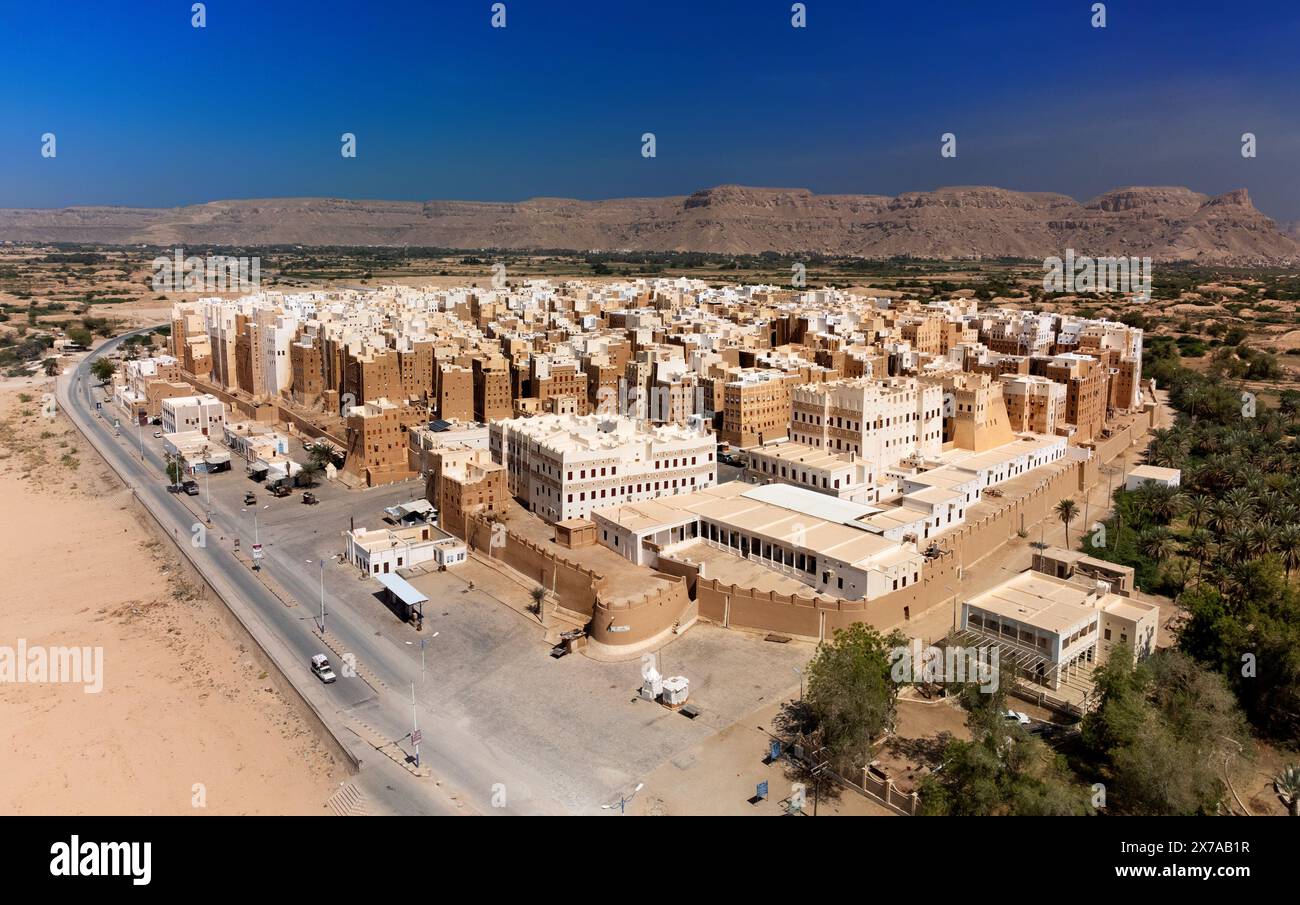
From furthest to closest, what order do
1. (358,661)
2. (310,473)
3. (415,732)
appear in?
1. (310,473)
2. (358,661)
3. (415,732)

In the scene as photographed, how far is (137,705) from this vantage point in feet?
115

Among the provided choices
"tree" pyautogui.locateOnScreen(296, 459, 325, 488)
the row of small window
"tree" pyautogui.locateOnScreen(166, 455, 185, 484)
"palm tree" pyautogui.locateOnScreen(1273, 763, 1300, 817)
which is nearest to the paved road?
"tree" pyautogui.locateOnScreen(166, 455, 185, 484)

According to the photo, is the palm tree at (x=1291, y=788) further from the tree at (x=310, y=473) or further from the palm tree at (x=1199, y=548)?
the tree at (x=310, y=473)

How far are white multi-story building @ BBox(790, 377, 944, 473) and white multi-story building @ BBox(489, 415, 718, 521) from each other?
7.65m

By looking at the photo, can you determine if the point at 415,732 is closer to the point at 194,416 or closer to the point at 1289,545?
the point at 1289,545

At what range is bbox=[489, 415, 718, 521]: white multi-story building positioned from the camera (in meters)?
49.6

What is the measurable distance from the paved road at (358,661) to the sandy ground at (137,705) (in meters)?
1.13

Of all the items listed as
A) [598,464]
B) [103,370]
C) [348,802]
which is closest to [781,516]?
[598,464]

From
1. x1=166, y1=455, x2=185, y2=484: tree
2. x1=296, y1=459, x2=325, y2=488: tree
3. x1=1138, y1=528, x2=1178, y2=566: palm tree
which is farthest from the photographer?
x1=166, y1=455, x2=185, y2=484: tree

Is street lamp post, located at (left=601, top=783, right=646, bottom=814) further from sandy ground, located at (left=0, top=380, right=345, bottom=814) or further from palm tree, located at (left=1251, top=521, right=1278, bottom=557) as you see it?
palm tree, located at (left=1251, top=521, right=1278, bottom=557)

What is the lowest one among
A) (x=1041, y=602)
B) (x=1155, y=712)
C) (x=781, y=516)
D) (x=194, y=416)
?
(x=1155, y=712)

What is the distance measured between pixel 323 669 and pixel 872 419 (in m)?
33.7

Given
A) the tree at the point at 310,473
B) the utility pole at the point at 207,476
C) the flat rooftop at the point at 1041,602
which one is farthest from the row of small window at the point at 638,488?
the utility pole at the point at 207,476
